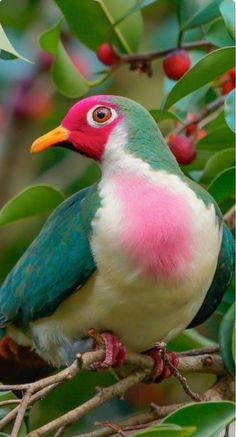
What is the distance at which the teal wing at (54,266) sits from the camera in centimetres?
184

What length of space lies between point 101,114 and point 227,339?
1.54 ft

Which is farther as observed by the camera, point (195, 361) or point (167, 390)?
point (167, 390)

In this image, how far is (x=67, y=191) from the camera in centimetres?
297

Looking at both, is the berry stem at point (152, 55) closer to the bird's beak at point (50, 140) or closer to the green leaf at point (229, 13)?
the green leaf at point (229, 13)

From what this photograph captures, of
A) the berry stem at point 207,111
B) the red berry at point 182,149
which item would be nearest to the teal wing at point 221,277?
the red berry at point 182,149

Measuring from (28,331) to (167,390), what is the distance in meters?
0.89

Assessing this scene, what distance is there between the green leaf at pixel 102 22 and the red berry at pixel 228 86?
21 centimetres

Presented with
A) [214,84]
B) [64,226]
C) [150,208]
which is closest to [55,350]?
[64,226]

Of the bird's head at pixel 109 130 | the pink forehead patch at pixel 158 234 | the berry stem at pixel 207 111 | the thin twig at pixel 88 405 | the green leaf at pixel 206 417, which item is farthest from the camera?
the berry stem at pixel 207 111

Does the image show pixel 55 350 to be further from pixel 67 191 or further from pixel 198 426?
pixel 67 191

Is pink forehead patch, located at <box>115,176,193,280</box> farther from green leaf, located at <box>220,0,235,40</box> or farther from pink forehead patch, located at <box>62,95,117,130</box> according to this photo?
green leaf, located at <box>220,0,235,40</box>

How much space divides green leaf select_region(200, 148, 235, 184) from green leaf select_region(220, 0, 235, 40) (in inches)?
9.9

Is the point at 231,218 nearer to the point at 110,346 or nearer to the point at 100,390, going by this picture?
the point at 110,346

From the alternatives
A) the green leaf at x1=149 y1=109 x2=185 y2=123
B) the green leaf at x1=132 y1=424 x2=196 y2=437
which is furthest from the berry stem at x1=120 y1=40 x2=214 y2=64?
the green leaf at x1=132 y1=424 x2=196 y2=437
